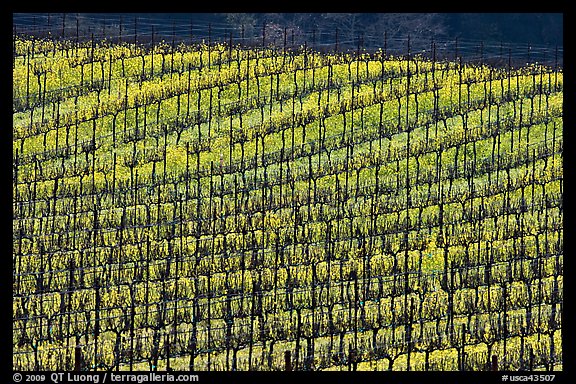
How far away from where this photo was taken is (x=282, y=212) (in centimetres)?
2309

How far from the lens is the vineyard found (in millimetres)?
20984

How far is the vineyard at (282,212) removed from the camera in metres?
21.0

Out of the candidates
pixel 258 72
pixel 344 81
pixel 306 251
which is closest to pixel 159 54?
pixel 258 72

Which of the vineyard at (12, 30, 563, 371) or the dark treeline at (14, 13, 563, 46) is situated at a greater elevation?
the dark treeline at (14, 13, 563, 46)

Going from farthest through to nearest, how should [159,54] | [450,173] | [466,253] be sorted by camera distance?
[159,54] < [450,173] < [466,253]

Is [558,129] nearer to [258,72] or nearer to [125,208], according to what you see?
[258,72]

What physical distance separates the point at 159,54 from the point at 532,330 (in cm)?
1205

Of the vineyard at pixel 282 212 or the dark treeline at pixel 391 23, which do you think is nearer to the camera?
the vineyard at pixel 282 212

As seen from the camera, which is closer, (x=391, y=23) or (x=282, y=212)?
(x=282, y=212)

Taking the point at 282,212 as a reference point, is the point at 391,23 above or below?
above

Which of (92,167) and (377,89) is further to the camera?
(377,89)

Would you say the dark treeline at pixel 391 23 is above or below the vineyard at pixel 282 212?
above

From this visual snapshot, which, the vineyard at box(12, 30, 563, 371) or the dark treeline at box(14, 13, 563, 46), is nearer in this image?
the vineyard at box(12, 30, 563, 371)
